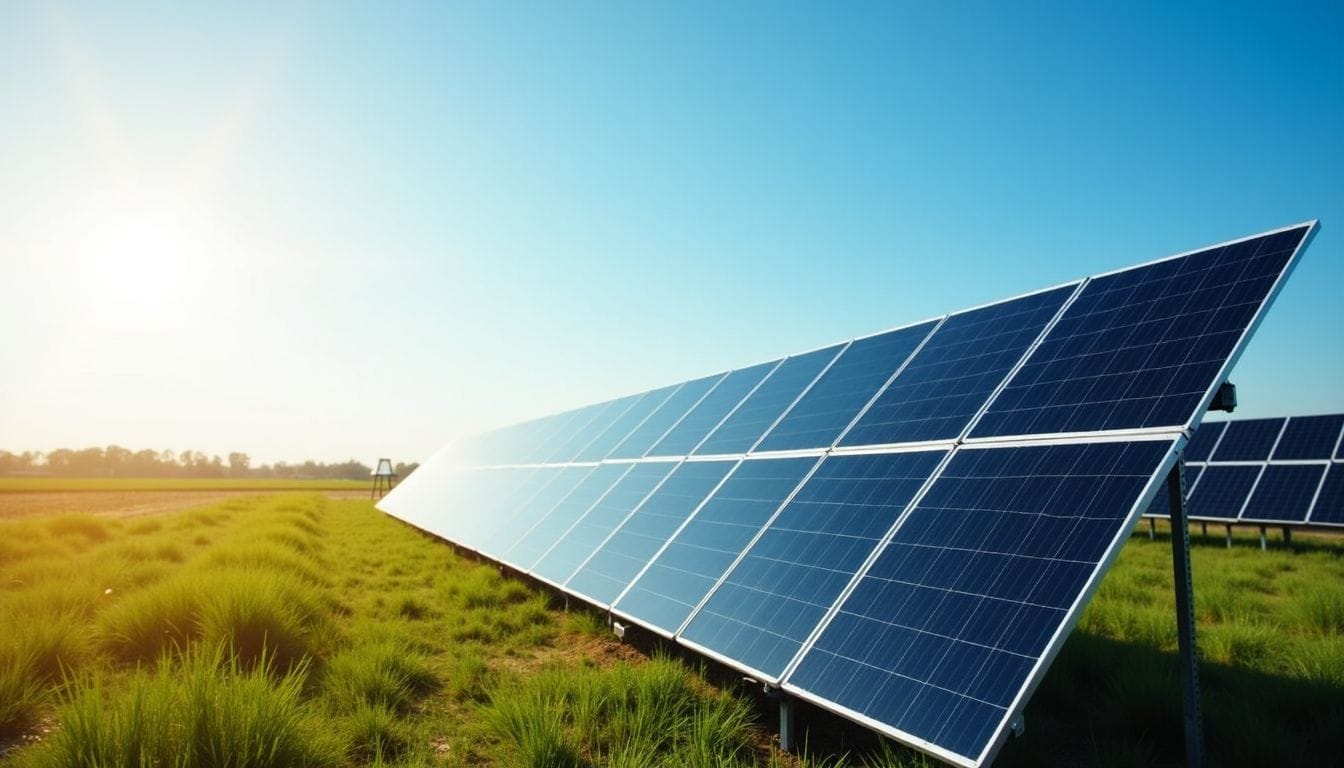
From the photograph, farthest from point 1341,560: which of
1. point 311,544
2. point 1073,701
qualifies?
point 311,544

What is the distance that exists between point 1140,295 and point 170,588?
32.4 feet

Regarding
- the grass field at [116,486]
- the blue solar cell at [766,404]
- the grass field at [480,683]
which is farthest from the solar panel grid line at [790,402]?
the grass field at [116,486]

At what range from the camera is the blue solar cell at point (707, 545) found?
5.76 m

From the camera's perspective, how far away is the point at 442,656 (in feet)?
22.7

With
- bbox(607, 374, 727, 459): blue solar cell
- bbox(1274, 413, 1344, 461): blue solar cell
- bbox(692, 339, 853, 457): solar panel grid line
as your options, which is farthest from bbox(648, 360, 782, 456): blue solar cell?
bbox(1274, 413, 1344, 461): blue solar cell

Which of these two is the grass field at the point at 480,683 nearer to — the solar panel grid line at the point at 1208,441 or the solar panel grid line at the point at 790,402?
the solar panel grid line at the point at 790,402

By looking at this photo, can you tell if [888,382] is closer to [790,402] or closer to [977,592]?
[790,402]

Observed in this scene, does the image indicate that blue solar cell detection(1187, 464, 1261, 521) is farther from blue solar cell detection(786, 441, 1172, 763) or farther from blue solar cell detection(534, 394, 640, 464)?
blue solar cell detection(786, 441, 1172, 763)

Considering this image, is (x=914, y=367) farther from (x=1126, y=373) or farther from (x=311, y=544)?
(x=311, y=544)

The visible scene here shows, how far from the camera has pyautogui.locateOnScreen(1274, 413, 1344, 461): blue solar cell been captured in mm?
14898

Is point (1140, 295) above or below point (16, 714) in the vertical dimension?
above

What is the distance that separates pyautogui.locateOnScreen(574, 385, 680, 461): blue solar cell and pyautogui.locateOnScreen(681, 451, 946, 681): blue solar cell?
20.6 ft

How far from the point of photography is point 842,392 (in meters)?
7.34

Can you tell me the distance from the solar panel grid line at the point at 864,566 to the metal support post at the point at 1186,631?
4.55 ft
